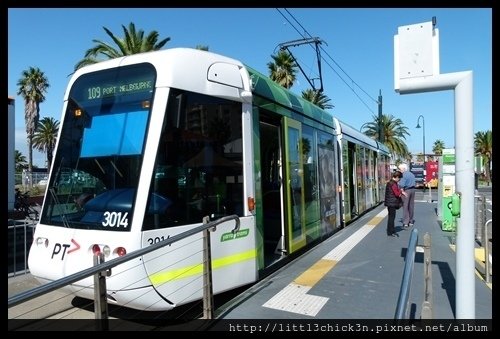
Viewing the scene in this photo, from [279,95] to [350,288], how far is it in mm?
3117

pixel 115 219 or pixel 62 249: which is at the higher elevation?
pixel 115 219

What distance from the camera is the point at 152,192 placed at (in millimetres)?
4172

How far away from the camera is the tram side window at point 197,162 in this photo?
4.32 meters

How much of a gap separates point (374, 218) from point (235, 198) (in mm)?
8847

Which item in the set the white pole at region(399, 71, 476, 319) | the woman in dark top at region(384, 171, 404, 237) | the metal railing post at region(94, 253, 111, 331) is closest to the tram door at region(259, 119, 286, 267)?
the woman in dark top at region(384, 171, 404, 237)

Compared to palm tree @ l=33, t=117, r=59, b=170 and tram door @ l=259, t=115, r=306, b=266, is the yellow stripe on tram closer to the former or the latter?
tram door @ l=259, t=115, r=306, b=266

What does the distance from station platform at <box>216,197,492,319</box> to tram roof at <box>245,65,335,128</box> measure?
2.66 meters

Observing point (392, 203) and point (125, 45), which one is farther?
point (125, 45)

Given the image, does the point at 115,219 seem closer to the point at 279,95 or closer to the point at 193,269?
the point at 193,269

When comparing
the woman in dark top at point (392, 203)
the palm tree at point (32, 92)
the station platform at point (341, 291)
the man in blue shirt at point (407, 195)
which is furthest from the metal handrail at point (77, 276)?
the palm tree at point (32, 92)

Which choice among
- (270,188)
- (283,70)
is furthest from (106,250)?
(283,70)

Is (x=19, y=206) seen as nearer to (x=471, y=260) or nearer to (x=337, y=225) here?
(x=337, y=225)

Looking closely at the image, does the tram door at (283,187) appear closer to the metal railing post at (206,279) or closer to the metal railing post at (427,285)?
the metal railing post at (206,279)

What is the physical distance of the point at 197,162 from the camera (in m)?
4.69
